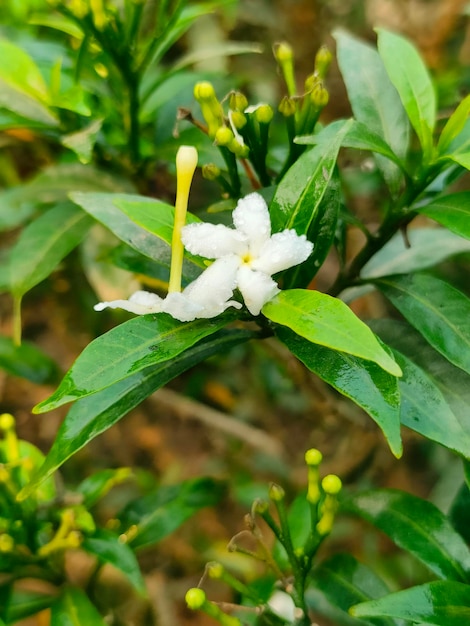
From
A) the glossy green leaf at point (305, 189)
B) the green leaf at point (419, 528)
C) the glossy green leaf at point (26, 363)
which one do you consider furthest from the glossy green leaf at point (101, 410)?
the glossy green leaf at point (26, 363)

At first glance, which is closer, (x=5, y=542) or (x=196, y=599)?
(x=196, y=599)

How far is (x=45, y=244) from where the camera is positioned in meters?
0.82

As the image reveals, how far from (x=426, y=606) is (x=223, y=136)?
477 millimetres

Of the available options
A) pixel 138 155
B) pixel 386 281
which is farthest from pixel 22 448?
pixel 386 281

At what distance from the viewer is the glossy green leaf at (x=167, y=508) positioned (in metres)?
0.88

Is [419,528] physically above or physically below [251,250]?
below

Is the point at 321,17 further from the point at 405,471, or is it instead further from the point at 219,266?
the point at 219,266

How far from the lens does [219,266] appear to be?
0.54 m

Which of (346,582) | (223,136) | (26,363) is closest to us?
(223,136)

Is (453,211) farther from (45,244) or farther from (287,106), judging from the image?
(45,244)

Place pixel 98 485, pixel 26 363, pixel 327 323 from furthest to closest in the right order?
pixel 26 363 < pixel 98 485 < pixel 327 323

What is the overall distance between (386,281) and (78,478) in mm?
1191

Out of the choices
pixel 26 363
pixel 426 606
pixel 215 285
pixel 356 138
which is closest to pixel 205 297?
pixel 215 285

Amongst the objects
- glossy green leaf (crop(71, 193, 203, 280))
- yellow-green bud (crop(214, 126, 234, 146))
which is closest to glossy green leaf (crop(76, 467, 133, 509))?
glossy green leaf (crop(71, 193, 203, 280))
